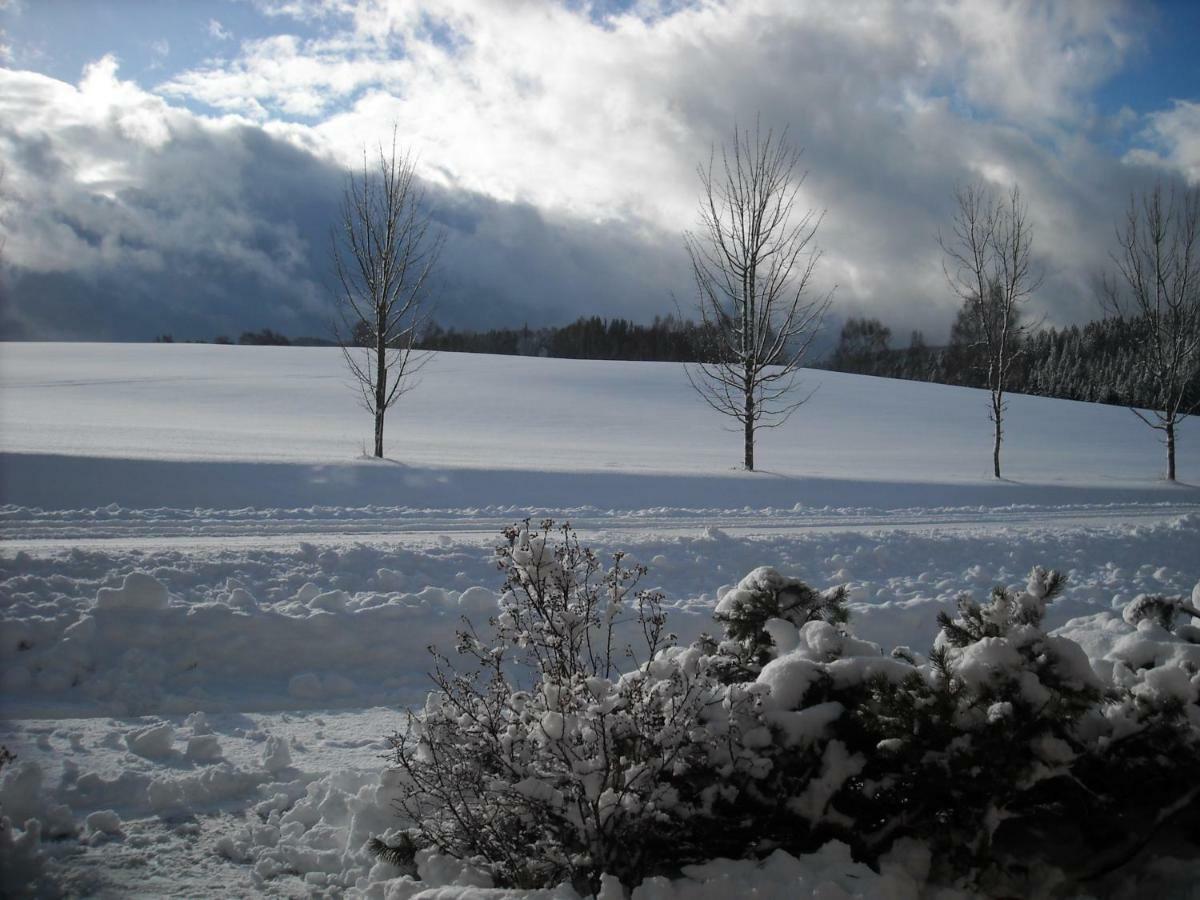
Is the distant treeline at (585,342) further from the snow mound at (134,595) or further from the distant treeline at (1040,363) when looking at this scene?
the snow mound at (134,595)

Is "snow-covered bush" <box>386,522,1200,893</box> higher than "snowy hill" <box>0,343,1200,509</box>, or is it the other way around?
"snowy hill" <box>0,343,1200,509</box>

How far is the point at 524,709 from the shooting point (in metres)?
3.32

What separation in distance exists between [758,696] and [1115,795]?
1530 millimetres

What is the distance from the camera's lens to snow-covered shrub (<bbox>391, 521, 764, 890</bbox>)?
10.3ft

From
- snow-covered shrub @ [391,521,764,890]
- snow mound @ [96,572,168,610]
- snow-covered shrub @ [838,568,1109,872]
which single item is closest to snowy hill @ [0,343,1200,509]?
snow mound @ [96,572,168,610]

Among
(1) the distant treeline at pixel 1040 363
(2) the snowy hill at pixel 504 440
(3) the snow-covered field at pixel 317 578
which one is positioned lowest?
(3) the snow-covered field at pixel 317 578

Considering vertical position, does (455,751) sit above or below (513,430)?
below

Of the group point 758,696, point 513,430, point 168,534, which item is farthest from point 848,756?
point 513,430

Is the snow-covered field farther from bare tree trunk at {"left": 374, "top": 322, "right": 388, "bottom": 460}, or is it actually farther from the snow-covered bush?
bare tree trunk at {"left": 374, "top": 322, "right": 388, "bottom": 460}

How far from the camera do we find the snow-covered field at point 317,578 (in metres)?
4.12

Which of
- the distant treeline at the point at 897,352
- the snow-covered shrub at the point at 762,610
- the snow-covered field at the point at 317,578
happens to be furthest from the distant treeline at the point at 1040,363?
the snow-covered shrub at the point at 762,610

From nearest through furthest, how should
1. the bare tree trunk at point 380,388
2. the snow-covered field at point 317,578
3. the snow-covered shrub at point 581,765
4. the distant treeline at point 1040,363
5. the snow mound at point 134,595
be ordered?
the snow-covered shrub at point 581,765, the snow-covered field at point 317,578, the snow mound at point 134,595, the bare tree trunk at point 380,388, the distant treeline at point 1040,363

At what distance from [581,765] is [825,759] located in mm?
1075

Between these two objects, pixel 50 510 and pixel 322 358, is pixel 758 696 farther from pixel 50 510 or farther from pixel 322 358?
pixel 322 358
